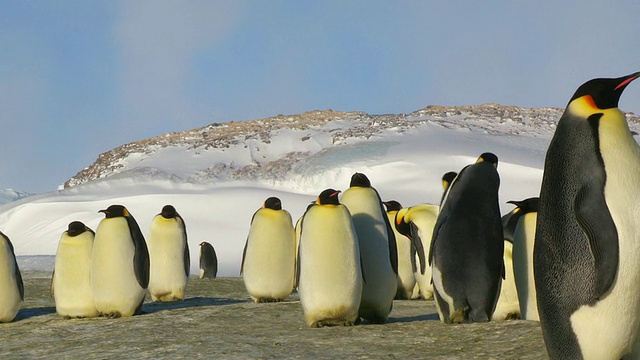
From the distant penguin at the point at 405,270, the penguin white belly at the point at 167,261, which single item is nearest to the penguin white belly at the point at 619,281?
the distant penguin at the point at 405,270

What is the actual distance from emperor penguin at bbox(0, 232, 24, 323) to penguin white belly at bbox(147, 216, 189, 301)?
2871 mm

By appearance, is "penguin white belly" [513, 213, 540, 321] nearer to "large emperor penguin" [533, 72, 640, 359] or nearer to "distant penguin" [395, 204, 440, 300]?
"distant penguin" [395, 204, 440, 300]

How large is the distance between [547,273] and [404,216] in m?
4.57

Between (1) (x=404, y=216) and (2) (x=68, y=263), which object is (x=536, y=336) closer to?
(1) (x=404, y=216)

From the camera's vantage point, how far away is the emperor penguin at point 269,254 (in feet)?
32.5

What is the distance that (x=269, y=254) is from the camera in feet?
32.7

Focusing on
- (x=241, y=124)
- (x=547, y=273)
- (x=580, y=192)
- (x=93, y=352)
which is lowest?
(x=93, y=352)

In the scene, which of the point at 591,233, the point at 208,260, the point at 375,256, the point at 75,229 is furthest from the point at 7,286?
the point at 208,260

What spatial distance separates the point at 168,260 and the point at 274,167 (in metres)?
41.3

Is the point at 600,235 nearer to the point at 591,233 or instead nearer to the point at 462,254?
the point at 591,233

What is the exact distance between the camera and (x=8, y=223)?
134ft

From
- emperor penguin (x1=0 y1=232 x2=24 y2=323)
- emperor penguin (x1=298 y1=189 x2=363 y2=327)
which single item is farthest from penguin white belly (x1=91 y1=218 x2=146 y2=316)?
emperor penguin (x1=298 y1=189 x2=363 y2=327)

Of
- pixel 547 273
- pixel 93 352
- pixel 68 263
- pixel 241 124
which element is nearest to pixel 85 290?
pixel 68 263

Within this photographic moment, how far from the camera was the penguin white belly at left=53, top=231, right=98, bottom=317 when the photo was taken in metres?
8.71
